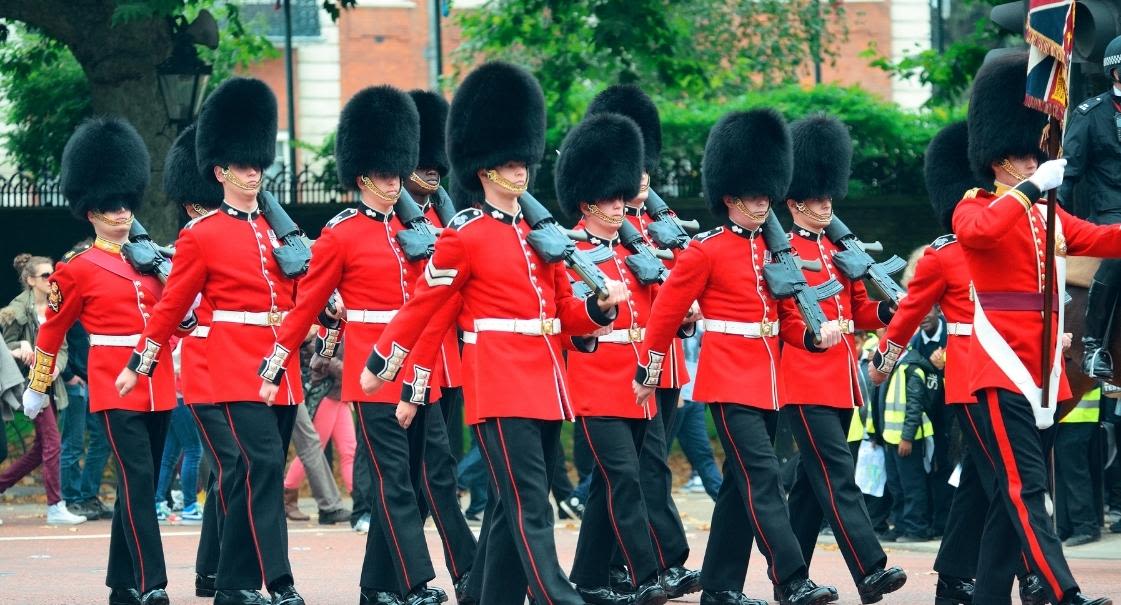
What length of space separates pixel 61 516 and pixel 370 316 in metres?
4.73

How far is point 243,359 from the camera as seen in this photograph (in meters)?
7.61

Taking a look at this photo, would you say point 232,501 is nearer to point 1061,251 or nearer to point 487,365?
point 487,365

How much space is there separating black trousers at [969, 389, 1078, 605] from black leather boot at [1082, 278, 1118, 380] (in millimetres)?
1256

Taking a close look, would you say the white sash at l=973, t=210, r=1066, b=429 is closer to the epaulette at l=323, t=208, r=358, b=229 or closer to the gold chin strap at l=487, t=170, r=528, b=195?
the gold chin strap at l=487, t=170, r=528, b=195

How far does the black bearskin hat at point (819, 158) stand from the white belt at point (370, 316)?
1.82m

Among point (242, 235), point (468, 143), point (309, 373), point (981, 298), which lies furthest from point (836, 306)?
point (309, 373)

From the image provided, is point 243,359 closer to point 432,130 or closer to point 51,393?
point 432,130

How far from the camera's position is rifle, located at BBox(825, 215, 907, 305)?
8141mm

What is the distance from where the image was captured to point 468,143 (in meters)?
7.23

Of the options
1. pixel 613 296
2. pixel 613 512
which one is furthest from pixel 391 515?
pixel 613 296

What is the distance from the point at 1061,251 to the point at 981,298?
32 centimetres

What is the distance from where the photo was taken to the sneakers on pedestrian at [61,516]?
1167 centimetres

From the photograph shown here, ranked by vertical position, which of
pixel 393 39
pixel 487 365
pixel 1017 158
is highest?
pixel 1017 158

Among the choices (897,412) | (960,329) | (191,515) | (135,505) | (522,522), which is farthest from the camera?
(191,515)
